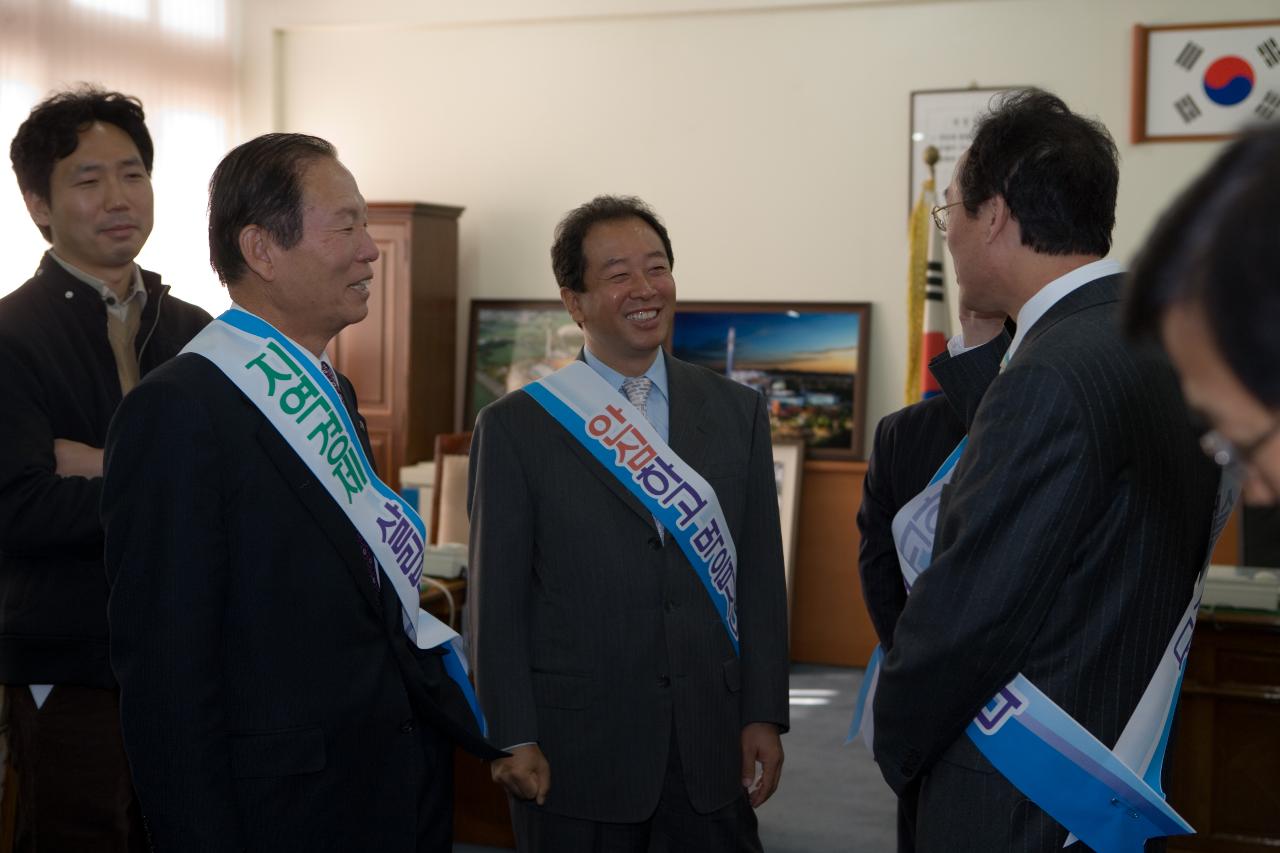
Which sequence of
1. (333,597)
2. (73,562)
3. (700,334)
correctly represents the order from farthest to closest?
(700,334), (73,562), (333,597)

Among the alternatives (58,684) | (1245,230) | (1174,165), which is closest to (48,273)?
(58,684)

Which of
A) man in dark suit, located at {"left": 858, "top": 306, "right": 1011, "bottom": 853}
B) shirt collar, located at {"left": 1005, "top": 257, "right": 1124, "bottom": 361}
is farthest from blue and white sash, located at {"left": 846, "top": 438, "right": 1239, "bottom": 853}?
man in dark suit, located at {"left": 858, "top": 306, "right": 1011, "bottom": 853}

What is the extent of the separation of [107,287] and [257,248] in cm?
68

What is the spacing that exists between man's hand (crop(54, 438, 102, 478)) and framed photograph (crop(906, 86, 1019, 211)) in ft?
14.4

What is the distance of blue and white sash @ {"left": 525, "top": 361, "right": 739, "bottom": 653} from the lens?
205cm

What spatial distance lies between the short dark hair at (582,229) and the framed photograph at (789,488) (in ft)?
11.5

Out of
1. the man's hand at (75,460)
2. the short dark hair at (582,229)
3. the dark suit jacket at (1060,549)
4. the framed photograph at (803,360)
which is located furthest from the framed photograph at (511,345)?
the dark suit jacket at (1060,549)

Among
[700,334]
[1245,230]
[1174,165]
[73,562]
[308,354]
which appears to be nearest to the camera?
[1245,230]

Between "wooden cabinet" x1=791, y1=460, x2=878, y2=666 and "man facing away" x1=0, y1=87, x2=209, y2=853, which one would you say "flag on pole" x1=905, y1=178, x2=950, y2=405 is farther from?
"man facing away" x1=0, y1=87, x2=209, y2=853

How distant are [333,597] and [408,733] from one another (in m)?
0.21

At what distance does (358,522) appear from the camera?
62.2 inches

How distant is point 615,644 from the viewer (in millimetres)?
2012

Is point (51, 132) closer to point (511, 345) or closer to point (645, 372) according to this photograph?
point (645, 372)

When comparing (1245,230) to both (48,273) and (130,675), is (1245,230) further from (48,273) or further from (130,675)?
(48,273)
